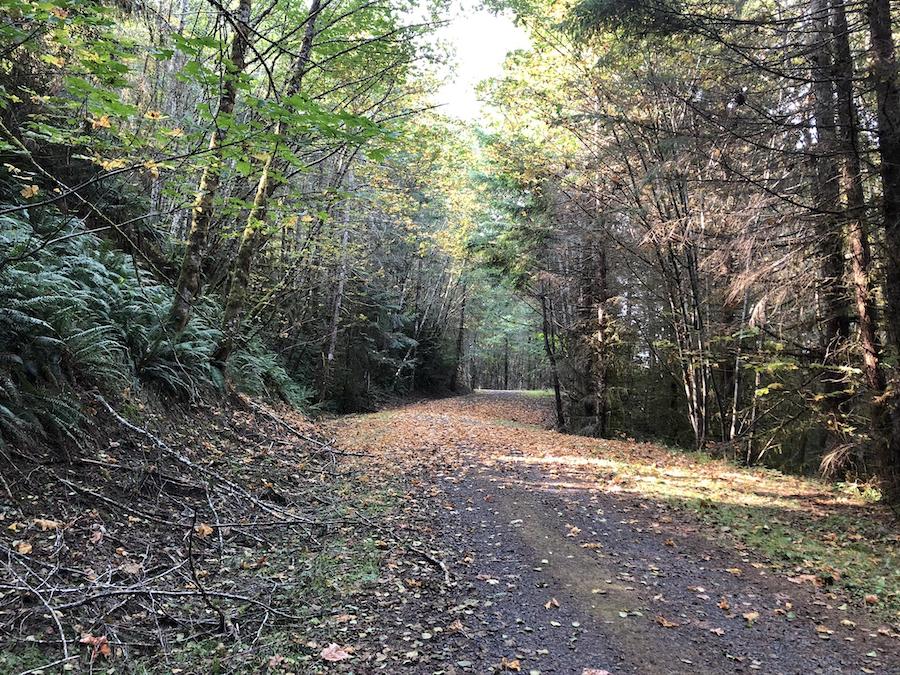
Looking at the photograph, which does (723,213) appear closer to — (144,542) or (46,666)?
(144,542)

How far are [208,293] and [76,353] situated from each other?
6.92 meters

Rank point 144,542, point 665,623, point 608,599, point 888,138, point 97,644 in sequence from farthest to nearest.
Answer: point 888,138 → point 144,542 → point 608,599 → point 665,623 → point 97,644

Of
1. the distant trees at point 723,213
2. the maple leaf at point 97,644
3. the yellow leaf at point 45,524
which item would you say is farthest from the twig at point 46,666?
the distant trees at point 723,213

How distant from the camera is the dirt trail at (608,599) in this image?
355 cm

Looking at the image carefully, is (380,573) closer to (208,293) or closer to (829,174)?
(829,174)

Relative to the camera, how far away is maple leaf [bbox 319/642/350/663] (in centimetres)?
347

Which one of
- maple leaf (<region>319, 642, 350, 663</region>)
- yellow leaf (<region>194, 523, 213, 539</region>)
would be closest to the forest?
maple leaf (<region>319, 642, 350, 663</region>)

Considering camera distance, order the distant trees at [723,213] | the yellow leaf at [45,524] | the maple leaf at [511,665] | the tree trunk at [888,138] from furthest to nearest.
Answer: the distant trees at [723,213] → the tree trunk at [888,138] → the yellow leaf at [45,524] → the maple leaf at [511,665]

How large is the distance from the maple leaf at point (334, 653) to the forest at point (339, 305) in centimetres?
1

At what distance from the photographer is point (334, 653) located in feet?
11.6

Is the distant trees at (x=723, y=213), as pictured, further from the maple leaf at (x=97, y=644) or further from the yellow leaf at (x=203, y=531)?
the maple leaf at (x=97, y=644)

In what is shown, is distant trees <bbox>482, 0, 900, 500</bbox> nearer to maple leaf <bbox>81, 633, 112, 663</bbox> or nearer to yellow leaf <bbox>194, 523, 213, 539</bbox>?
yellow leaf <bbox>194, 523, 213, 539</bbox>

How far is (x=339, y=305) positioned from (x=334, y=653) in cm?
1442

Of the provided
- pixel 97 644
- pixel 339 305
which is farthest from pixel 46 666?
pixel 339 305
